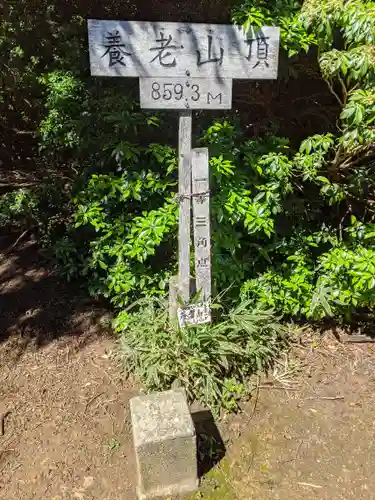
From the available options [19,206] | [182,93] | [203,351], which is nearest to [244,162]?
[182,93]

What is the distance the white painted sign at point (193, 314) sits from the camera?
2979mm

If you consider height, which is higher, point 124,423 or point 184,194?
point 184,194

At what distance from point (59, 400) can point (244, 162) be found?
2188 mm

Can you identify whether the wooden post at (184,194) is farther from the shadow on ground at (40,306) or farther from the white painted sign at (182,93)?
the shadow on ground at (40,306)

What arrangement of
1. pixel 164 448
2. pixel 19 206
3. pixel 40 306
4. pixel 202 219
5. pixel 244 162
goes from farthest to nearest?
1. pixel 19 206
2. pixel 40 306
3. pixel 244 162
4. pixel 202 219
5. pixel 164 448

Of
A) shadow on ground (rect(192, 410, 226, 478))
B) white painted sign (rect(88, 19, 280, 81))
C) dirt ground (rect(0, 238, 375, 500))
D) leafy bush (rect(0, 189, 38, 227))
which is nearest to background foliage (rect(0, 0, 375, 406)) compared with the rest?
leafy bush (rect(0, 189, 38, 227))

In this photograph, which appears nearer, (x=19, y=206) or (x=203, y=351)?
(x=203, y=351)

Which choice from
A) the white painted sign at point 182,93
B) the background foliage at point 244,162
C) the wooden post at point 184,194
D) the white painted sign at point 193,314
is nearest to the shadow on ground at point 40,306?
the background foliage at point 244,162

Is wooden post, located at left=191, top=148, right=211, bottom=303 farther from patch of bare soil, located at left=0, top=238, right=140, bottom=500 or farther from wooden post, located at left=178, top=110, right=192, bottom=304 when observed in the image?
patch of bare soil, located at left=0, top=238, right=140, bottom=500

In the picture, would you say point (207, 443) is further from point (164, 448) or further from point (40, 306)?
point (40, 306)

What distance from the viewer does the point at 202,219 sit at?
2.84m

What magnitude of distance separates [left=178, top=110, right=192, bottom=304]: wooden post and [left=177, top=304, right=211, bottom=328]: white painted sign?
7 centimetres

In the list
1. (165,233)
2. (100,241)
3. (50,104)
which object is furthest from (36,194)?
(165,233)

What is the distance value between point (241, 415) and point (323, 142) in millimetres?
1961
